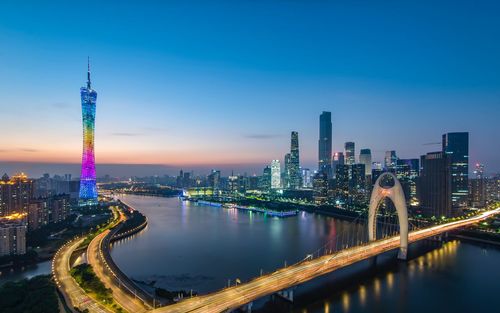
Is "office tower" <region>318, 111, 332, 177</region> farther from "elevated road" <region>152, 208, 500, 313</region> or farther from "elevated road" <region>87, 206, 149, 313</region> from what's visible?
"elevated road" <region>87, 206, 149, 313</region>

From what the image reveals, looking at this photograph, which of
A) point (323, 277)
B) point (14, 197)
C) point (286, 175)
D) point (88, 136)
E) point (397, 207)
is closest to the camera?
point (323, 277)

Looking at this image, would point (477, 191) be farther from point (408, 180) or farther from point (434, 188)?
point (434, 188)

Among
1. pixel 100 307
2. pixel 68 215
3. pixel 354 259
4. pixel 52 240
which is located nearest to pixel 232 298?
pixel 100 307

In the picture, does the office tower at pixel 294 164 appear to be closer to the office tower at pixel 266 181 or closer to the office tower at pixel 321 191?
the office tower at pixel 266 181

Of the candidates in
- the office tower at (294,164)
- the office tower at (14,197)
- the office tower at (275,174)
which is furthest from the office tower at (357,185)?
the office tower at (275,174)

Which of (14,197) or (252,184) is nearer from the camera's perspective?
(14,197)

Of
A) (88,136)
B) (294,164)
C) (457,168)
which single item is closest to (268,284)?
(88,136)

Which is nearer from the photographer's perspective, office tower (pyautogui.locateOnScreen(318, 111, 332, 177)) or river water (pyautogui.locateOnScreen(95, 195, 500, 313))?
river water (pyautogui.locateOnScreen(95, 195, 500, 313))

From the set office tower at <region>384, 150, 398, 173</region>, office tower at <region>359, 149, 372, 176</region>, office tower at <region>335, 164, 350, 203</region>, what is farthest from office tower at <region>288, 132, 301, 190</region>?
office tower at <region>335, 164, 350, 203</region>
